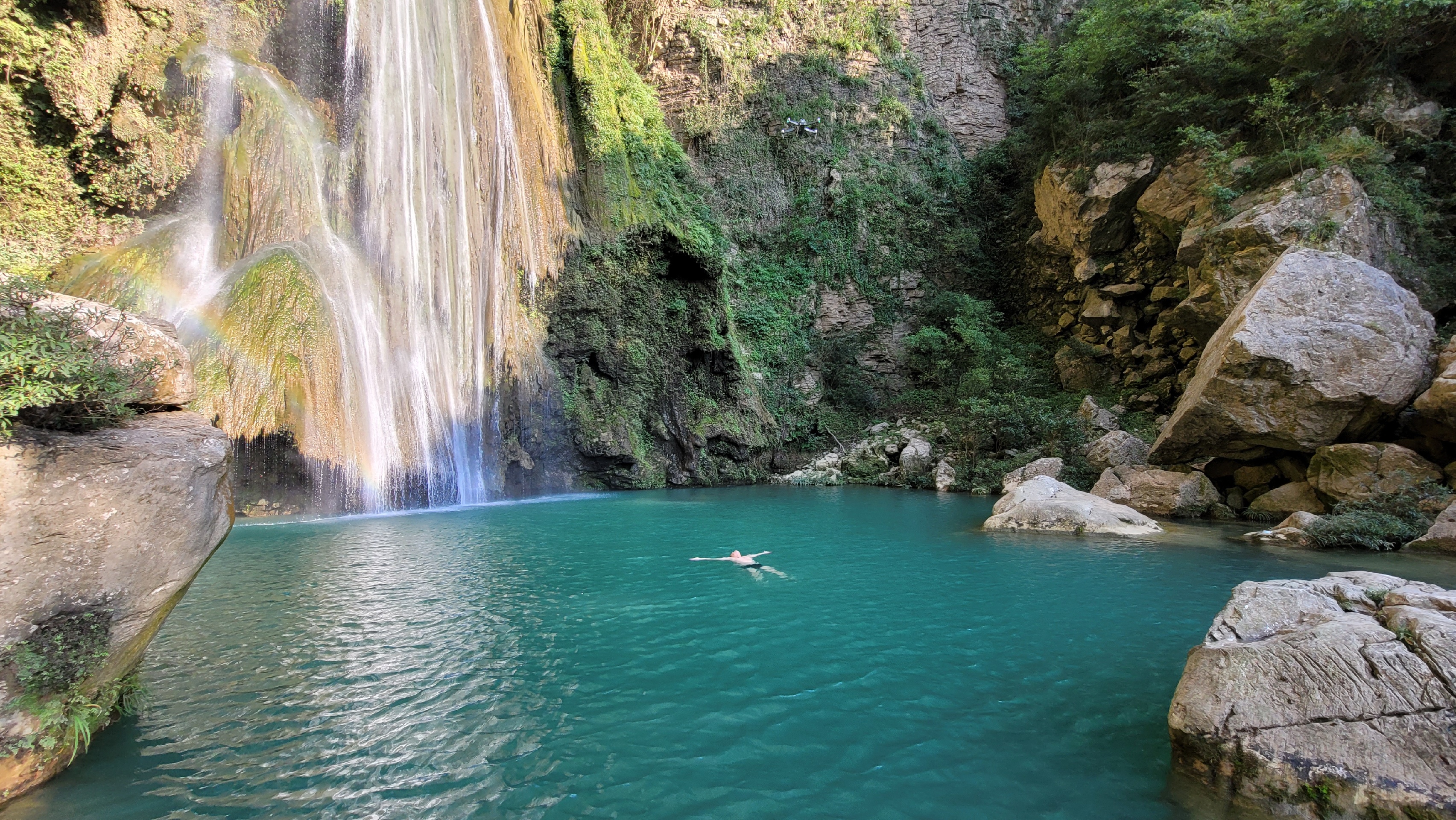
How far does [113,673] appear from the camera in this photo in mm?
3463

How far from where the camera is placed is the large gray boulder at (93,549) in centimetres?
294

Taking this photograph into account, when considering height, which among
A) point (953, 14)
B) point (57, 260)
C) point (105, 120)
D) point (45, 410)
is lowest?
point (45, 410)

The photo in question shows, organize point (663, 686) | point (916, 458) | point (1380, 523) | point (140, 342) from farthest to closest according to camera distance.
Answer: point (916, 458)
point (1380, 523)
point (663, 686)
point (140, 342)

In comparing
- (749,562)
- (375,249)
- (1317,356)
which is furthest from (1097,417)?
(375,249)

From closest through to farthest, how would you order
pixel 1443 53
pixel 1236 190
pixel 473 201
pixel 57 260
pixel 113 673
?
pixel 113 673, pixel 57 260, pixel 1443 53, pixel 1236 190, pixel 473 201

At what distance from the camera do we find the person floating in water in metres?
8.13

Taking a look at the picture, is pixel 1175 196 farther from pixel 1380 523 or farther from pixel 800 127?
pixel 800 127

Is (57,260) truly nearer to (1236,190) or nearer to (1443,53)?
(1236,190)

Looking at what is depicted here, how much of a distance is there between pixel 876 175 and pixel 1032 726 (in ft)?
95.2

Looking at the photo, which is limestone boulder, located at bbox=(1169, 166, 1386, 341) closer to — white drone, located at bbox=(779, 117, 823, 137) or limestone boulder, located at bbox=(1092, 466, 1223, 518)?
limestone boulder, located at bbox=(1092, 466, 1223, 518)

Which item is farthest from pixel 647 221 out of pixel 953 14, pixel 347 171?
pixel 953 14

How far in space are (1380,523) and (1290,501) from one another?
8.07 feet

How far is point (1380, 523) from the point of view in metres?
9.28

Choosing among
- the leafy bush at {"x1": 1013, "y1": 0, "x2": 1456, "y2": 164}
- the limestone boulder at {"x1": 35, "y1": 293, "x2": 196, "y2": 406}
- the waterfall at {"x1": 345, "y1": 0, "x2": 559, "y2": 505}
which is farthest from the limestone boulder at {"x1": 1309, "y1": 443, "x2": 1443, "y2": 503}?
the waterfall at {"x1": 345, "y1": 0, "x2": 559, "y2": 505}
